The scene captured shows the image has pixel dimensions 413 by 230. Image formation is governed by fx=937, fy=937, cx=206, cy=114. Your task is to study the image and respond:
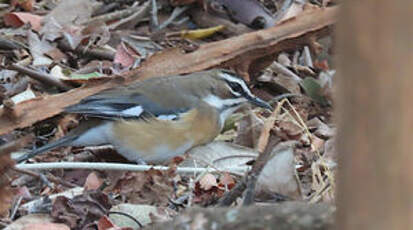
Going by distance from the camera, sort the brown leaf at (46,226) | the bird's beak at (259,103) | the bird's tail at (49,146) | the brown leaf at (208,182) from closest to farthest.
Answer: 1. the brown leaf at (46,226)
2. the brown leaf at (208,182)
3. the bird's tail at (49,146)
4. the bird's beak at (259,103)

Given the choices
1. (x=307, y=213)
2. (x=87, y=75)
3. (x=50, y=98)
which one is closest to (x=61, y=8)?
(x=87, y=75)

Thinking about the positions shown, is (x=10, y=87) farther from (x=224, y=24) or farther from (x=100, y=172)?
(x=224, y=24)

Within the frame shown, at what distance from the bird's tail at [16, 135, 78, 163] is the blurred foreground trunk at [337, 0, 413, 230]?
377 centimetres

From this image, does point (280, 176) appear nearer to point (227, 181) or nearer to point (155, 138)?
point (227, 181)

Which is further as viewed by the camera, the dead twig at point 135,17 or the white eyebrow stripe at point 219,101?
the dead twig at point 135,17

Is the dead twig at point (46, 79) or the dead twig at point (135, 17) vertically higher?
the dead twig at point (46, 79)

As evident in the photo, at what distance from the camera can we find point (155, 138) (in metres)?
6.07

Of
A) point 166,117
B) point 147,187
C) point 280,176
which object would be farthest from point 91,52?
point 280,176

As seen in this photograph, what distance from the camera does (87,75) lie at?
6.88 meters

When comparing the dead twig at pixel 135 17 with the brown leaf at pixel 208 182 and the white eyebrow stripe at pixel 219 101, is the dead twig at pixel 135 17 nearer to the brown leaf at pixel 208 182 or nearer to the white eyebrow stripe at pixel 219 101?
the white eyebrow stripe at pixel 219 101

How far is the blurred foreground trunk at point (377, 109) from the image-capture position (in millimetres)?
2086

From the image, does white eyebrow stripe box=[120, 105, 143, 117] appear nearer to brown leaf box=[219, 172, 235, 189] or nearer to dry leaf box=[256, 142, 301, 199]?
brown leaf box=[219, 172, 235, 189]

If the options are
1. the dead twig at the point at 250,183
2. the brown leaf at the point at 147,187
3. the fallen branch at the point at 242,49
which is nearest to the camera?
the dead twig at the point at 250,183

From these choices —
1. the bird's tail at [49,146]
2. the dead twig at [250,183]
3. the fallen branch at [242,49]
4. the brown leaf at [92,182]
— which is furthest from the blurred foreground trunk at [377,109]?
the fallen branch at [242,49]
